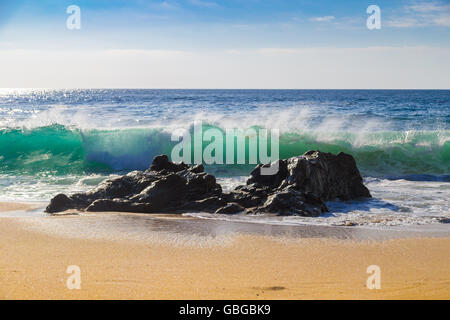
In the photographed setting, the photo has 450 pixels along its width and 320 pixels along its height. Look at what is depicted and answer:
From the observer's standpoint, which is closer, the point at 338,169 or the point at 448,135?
the point at 338,169

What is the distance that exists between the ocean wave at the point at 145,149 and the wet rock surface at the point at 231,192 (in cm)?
482

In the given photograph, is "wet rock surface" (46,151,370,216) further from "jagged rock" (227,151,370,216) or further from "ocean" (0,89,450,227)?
"ocean" (0,89,450,227)

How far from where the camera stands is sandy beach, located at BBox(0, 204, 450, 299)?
12.7 feet

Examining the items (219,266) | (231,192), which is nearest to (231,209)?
(231,192)

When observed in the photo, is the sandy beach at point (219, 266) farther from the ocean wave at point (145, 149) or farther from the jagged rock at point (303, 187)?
the ocean wave at point (145, 149)

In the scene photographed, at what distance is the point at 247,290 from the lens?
3975 millimetres

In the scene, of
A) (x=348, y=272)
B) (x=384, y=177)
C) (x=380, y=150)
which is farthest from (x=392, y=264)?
(x=380, y=150)

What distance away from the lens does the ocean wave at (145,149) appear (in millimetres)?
15117

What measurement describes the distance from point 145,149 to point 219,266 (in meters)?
13.0

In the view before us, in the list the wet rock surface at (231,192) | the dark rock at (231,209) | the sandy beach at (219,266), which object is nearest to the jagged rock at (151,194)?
the wet rock surface at (231,192)

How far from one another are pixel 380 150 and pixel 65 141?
38.2 feet

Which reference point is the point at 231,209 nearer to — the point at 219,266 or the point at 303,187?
the point at 303,187

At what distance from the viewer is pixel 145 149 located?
17422mm
